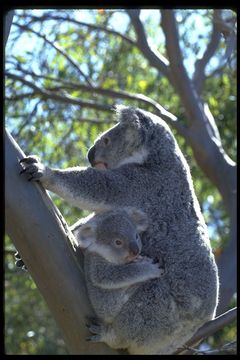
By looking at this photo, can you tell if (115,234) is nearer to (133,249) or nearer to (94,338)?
(133,249)

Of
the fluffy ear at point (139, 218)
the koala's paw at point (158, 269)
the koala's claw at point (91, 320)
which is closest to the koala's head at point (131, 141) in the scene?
the fluffy ear at point (139, 218)

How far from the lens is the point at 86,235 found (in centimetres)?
436

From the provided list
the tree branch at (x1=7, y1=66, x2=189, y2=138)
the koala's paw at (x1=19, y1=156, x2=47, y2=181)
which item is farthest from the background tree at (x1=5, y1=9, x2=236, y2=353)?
the koala's paw at (x1=19, y1=156, x2=47, y2=181)

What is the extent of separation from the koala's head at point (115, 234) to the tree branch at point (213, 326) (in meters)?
0.59

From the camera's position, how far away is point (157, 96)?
33.2 ft

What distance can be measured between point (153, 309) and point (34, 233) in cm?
90

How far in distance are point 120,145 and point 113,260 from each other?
44.2 inches

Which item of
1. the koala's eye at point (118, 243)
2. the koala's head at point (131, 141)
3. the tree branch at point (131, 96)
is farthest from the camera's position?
the tree branch at point (131, 96)

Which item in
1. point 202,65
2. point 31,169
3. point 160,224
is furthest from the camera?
point 202,65

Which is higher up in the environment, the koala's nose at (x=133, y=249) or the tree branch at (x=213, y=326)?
the koala's nose at (x=133, y=249)

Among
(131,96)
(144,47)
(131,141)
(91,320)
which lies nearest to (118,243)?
(91,320)

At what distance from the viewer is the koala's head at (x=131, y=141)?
496 centimetres

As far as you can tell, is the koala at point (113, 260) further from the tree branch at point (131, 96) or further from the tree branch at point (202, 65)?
the tree branch at point (202, 65)

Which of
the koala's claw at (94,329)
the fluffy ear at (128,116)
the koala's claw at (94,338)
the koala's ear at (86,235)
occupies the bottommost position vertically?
the koala's claw at (94,338)
